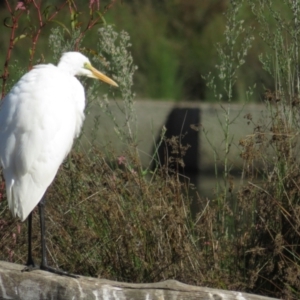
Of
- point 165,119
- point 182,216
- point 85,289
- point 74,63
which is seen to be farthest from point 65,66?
point 165,119

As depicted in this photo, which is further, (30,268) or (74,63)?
(74,63)

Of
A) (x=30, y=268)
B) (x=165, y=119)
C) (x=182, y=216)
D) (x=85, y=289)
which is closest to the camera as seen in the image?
(x=85, y=289)

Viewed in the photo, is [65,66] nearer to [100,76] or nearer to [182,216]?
[100,76]

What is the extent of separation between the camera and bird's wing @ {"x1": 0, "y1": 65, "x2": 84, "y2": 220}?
330cm

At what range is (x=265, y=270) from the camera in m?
3.53

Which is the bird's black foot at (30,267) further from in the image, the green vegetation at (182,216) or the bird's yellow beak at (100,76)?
the bird's yellow beak at (100,76)

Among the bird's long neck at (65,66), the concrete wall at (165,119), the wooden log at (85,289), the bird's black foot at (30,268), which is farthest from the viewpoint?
the concrete wall at (165,119)

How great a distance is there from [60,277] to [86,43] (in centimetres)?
609

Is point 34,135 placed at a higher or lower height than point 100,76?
lower

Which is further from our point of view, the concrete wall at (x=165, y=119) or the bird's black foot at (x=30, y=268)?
the concrete wall at (x=165, y=119)

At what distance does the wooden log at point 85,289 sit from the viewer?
289cm

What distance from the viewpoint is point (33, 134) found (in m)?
3.32

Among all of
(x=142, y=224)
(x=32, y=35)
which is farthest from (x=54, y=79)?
(x=142, y=224)

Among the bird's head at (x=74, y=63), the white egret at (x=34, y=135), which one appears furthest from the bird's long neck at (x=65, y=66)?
the white egret at (x=34, y=135)
